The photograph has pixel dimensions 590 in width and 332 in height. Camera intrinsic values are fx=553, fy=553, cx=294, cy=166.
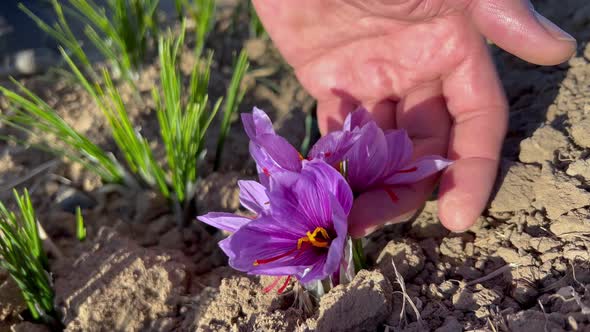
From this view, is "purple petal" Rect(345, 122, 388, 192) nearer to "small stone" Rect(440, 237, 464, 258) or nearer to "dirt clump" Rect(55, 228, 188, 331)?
"small stone" Rect(440, 237, 464, 258)

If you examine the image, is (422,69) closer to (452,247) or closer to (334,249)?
(452,247)

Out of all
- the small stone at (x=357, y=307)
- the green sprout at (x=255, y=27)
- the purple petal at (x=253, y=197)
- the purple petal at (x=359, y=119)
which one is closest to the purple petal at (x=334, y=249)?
the small stone at (x=357, y=307)

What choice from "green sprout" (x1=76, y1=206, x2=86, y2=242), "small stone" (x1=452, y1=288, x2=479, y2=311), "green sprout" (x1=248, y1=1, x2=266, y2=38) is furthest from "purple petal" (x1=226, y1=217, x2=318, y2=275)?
"green sprout" (x1=248, y1=1, x2=266, y2=38)

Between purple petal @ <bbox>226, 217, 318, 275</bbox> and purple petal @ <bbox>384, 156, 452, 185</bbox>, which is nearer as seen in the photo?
purple petal @ <bbox>226, 217, 318, 275</bbox>

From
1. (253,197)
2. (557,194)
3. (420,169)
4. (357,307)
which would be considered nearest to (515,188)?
(557,194)

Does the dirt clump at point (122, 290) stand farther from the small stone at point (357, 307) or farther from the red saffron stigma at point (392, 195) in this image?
the red saffron stigma at point (392, 195)

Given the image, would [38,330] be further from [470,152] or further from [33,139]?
[470,152]

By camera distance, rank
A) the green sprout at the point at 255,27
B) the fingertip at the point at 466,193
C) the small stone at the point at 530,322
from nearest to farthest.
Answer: the small stone at the point at 530,322 → the fingertip at the point at 466,193 → the green sprout at the point at 255,27
